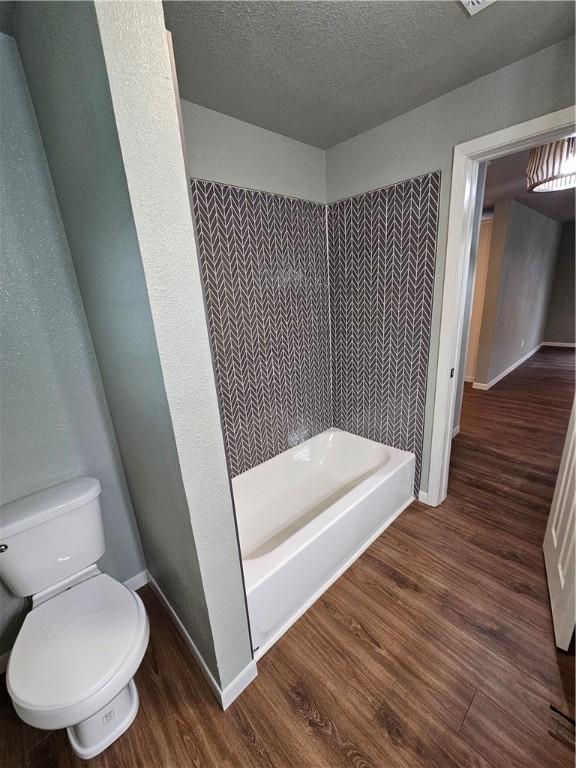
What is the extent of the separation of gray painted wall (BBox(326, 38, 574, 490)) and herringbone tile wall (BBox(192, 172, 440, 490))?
0.07 metres

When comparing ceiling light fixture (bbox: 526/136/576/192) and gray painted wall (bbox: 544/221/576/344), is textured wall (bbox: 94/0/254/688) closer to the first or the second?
ceiling light fixture (bbox: 526/136/576/192)

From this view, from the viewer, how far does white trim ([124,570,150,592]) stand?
1686 millimetres

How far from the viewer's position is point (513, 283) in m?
4.41

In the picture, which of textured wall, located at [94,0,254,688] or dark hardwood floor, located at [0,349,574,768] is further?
dark hardwood floor, located at [0,349,574,768]

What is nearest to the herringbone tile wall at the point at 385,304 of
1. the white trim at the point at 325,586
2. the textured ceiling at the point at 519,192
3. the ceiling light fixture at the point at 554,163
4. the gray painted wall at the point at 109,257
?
the white trim at the point at 325,586

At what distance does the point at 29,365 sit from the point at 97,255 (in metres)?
0.59

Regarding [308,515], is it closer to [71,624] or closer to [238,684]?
[238,684]

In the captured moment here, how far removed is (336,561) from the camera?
1722 millimetres

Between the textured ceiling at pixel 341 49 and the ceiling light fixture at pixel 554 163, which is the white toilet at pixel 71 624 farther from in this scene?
the ceiling light fixture at pixel 554 163

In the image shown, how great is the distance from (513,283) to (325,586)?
4693 mm

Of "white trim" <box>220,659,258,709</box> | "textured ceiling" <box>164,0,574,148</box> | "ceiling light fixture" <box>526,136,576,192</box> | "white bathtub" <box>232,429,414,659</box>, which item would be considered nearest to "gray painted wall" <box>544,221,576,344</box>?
"ceiling light fixture" <box>526,136,576,192</box>

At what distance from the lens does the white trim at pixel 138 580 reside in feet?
5.53

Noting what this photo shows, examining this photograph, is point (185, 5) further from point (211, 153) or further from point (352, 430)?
point (352, 430)

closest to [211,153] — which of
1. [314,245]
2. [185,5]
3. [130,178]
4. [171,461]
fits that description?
[185,5]
